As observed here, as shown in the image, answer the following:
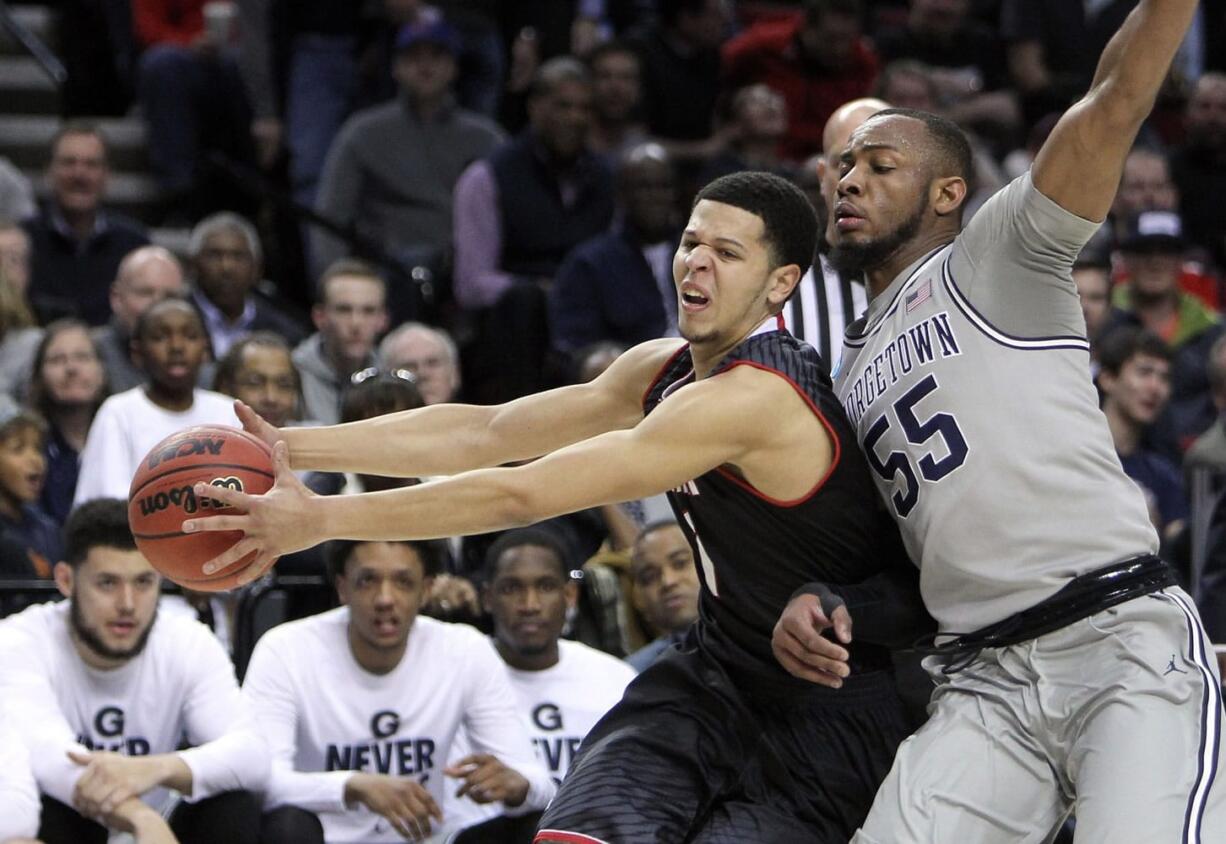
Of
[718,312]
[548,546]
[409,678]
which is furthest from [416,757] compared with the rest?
[718,312]

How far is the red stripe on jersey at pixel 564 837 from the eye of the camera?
4.10 meters

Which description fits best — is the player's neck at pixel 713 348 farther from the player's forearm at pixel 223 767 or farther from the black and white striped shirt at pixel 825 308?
the player's forearm at pixel 223 767

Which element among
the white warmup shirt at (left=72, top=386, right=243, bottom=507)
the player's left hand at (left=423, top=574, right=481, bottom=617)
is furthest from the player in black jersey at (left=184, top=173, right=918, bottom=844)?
the white warmup shirt at (left=72, top=386, right=243, bottom=507)

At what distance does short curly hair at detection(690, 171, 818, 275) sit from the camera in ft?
14.4

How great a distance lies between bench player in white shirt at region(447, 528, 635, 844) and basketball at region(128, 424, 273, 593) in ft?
8.58

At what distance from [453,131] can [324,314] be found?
7.38 feet

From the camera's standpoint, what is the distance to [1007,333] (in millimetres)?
4121

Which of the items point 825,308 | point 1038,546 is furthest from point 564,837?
point 825,308

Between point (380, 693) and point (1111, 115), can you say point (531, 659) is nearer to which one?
point (380, 693)

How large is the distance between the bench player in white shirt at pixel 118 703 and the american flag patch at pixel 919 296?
112 inches

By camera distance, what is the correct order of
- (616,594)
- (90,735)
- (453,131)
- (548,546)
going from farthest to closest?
(453,131), (616,594), (548,546), (90,735)

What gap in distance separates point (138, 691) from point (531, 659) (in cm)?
133

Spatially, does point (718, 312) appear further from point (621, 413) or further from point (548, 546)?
point (548, 546)

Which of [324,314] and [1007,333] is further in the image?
[324,314]
